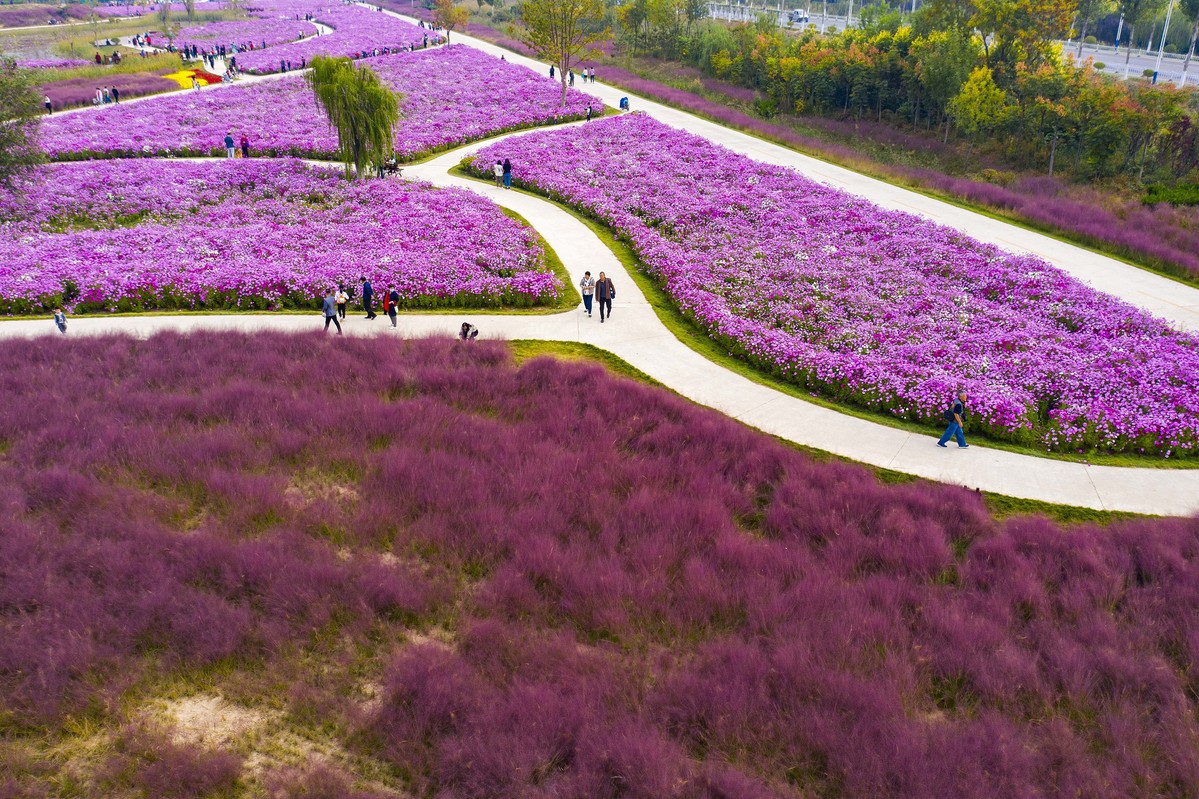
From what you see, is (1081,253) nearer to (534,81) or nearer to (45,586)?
(45,586)

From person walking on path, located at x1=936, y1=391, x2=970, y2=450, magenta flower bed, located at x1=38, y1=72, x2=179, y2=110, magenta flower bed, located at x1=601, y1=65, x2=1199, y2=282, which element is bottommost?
person walking on path, located at x1=936, y1=391, x2=970, y2=450

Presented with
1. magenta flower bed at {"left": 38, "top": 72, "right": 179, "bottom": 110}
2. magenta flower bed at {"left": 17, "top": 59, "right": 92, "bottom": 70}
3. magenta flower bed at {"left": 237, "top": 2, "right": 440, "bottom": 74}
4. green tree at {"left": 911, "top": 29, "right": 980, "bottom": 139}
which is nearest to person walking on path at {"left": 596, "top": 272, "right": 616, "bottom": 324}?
green tree at {"left": 911, "top": 29, "right": 980, "bottom": 139}

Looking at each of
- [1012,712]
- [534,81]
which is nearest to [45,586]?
[1012,712]

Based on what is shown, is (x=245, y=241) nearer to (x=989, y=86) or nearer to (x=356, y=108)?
(x=356, y=108)

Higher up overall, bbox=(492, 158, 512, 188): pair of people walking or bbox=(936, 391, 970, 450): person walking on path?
bbox=(492, 158, 512, 188): pair of people walking

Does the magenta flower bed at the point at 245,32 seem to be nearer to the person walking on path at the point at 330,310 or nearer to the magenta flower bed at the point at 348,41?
the magenta flower bed at the point at 348,41

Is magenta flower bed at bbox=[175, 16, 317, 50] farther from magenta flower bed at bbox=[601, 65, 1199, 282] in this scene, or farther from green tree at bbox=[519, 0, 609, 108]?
magenta flower bed at bbox=[601, 65, 1199, 282]

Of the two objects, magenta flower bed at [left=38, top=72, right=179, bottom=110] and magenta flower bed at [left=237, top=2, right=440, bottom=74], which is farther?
magenta flower bed at [left=237, top=2, right=440, bottom=74]

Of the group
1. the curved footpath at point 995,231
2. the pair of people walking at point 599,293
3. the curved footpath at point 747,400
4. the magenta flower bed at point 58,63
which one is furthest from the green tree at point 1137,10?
the magenta flower bed at point 58,63
